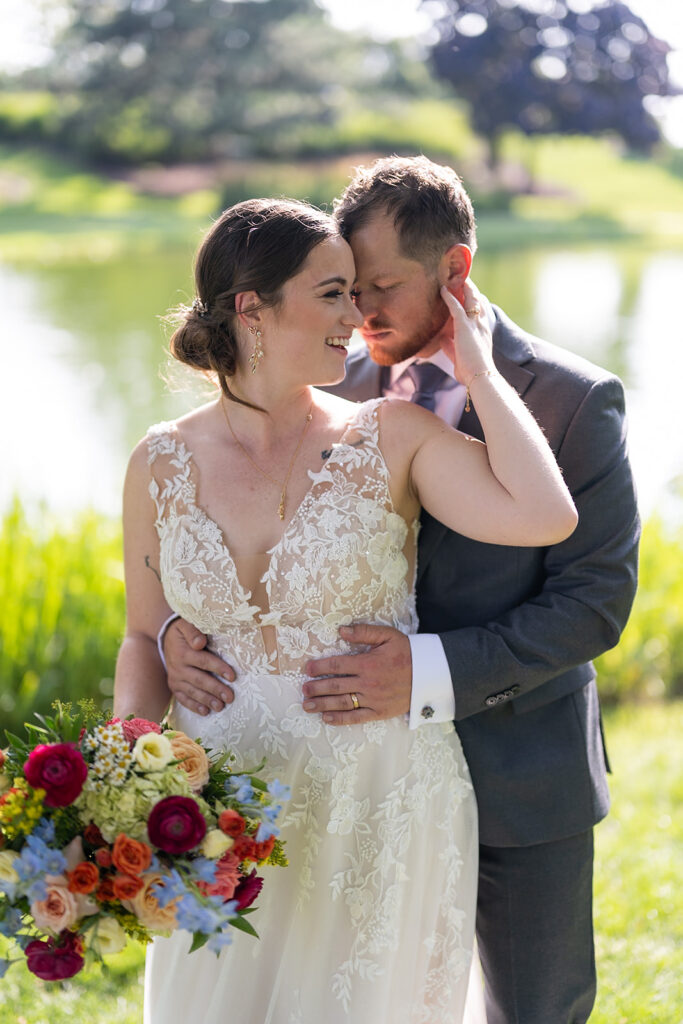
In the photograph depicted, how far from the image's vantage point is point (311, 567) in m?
2.01

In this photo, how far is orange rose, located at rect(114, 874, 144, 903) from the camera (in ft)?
5.01

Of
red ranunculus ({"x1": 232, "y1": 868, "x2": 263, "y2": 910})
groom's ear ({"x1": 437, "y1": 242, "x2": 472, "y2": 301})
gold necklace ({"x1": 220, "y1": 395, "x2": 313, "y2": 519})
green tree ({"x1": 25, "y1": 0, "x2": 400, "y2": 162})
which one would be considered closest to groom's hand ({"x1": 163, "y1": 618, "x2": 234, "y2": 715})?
gold necklace ({"x1": 220, "y1": 395, "x2": 313, "y2": 519})

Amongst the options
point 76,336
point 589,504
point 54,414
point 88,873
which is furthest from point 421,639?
point 76,336

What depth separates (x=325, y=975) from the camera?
6.81 ft

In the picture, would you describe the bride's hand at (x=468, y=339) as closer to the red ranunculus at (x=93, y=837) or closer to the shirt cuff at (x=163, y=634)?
the shirt cuff at (x=163, y=634)

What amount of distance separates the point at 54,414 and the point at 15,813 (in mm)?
9769

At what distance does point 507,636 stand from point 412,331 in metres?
0.68

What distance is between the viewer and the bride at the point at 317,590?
2.03m

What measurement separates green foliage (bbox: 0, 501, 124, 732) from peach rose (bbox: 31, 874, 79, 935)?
9.24ft

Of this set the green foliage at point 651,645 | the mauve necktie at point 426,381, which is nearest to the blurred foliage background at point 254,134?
the green foliage at point 651,645

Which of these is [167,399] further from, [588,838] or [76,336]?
[588,838]

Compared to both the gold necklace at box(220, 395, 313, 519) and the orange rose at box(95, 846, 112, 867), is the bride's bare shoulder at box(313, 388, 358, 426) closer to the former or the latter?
the gold necklace at box(220, 395, 313, 519)

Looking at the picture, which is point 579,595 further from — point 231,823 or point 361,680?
point 231,823

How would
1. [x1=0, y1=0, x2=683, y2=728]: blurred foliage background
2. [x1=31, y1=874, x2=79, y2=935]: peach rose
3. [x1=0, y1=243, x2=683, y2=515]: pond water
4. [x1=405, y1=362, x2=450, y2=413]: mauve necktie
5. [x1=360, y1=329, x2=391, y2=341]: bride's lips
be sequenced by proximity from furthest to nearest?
[x1=0, y1=0, x2=683, y2=728]: blurred foliage background < [x1=0, y1=243, x2=683, y2=515]: pond water < [x1=405, y1=362, x2=450, y2=413]: mauve necktie < [x1=360, y1=329, x2=391, y2=341]: bride's lips < [x1=31, y1=874, x2=79, y2=935]: peach rose
